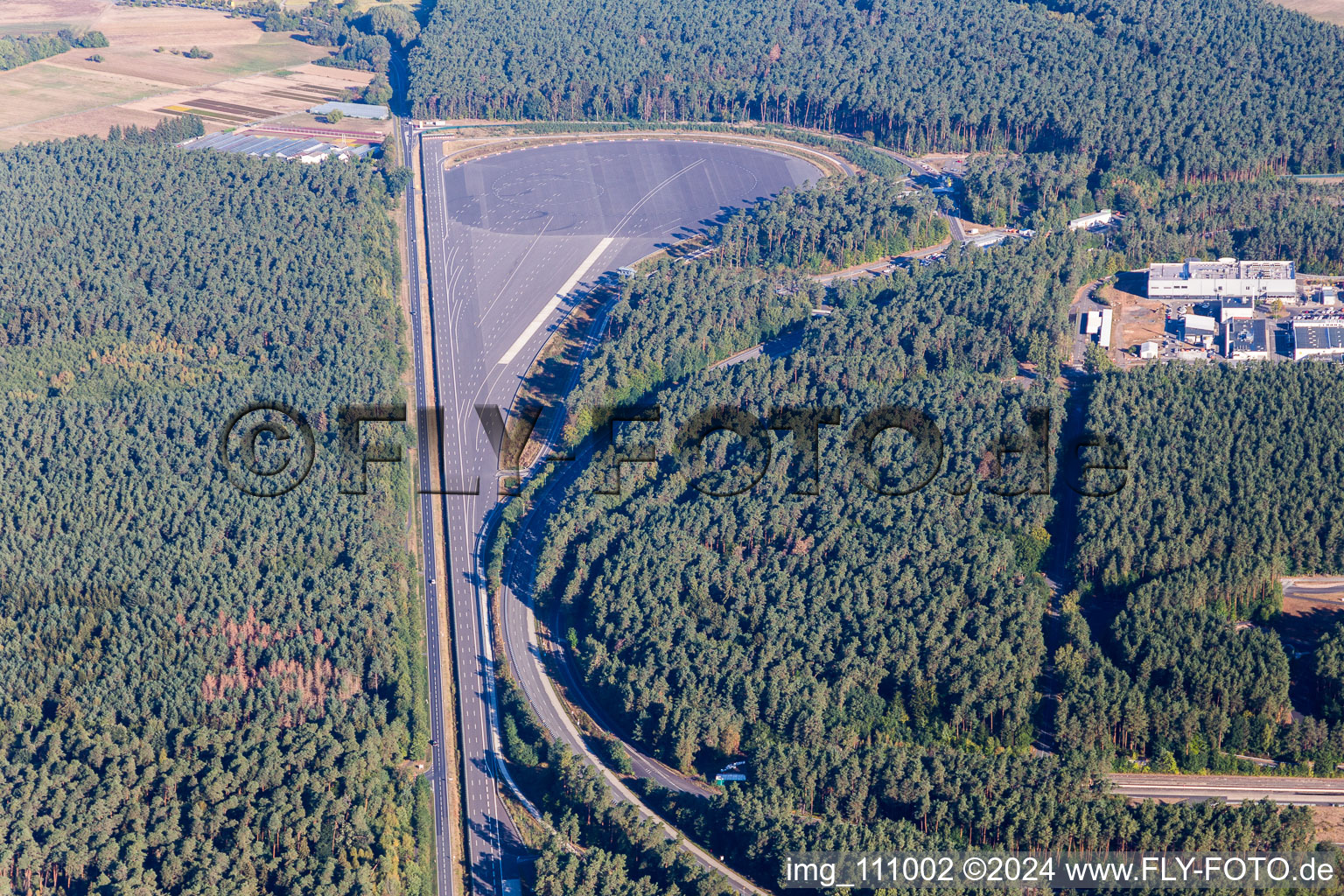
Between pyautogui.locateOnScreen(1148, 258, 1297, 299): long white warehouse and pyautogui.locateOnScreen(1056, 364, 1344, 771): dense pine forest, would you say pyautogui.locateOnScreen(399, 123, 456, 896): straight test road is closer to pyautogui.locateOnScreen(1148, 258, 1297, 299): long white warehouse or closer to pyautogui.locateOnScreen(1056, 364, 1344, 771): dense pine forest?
pyautogui.locateOnScreen(1056, 364, 1344, 771): dense pine forest

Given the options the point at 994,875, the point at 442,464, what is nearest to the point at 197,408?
the point at 442,464

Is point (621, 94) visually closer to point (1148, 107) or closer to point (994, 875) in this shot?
Result: point (1148, 107)

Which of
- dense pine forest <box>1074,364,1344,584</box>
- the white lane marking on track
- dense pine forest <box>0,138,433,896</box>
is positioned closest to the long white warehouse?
dense pine forest <box>1074,364,1344,584</box>

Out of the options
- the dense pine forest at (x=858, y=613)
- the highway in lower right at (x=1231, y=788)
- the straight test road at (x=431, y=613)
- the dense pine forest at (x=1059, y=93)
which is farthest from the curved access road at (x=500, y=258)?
the highway in lower right at (x=1231, y=788)

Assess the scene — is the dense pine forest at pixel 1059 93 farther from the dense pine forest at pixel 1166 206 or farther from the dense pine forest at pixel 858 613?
the dense pine forest at pixel 858 613

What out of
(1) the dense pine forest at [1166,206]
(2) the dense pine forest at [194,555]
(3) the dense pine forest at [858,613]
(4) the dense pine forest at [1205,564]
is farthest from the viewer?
(1) the dense pine forest at [1166,206]

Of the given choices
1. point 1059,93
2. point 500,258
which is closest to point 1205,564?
point 500,258
